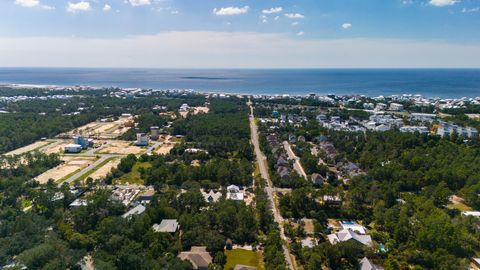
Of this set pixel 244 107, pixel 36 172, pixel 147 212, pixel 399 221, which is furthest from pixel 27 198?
pixel 244 107

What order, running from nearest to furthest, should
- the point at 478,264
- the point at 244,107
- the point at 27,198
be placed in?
the point at 478,264, the point at 27,198, the point at 244,107

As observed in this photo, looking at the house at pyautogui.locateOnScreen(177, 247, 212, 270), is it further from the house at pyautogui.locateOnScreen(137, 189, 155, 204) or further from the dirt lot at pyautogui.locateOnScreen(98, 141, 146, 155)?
the dirt lot at pyautogui.locateOnScreen(98, 141, 146, 155)

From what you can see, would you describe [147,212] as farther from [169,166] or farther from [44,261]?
[169,166]

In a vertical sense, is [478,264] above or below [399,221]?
below

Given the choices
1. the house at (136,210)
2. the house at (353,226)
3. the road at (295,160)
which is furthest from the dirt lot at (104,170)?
the house at (353,226)

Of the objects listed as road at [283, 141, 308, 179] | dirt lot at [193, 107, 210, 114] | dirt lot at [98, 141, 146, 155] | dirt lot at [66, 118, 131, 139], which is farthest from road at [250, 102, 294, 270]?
dirt lot at [66, 118, 131, 139]

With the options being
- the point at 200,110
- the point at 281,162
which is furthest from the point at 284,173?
the point at 200,110

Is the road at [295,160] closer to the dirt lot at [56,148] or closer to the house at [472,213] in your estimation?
the house at [472,213]
